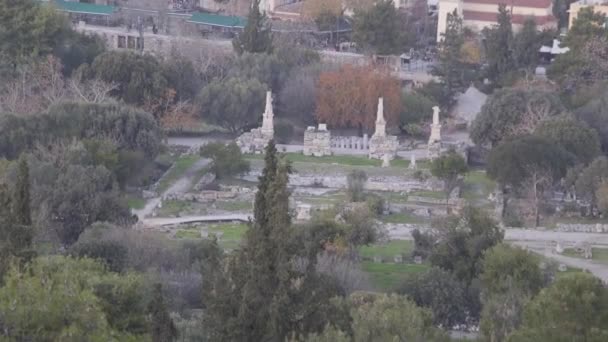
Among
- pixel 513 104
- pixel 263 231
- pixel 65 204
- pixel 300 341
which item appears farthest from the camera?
pixel 513 104

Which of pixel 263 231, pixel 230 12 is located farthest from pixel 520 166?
pixel 230 12

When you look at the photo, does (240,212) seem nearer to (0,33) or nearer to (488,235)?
(488,235)

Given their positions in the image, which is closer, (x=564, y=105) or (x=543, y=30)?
(x=564, y=105)

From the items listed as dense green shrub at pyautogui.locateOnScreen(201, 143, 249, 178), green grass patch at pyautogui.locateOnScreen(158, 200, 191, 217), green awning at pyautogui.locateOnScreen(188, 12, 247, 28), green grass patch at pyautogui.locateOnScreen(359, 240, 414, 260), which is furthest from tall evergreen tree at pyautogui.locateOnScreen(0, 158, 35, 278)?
green awning at pyautogui.locateOnScreen(188, 12, 247, 28)

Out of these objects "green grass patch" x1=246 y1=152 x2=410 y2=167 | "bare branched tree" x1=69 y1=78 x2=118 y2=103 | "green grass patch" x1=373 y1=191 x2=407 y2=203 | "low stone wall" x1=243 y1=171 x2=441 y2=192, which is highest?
"bare branched tree" x1=69 y1=78 x2=118 y2=103

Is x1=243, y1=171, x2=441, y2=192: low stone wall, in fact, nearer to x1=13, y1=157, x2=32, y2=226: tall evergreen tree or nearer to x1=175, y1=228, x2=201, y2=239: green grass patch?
x1=175, y1=228, x2=201, y2=239: green grass patch

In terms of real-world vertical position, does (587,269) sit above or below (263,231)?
below

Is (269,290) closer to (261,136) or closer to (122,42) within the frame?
(261,136)
